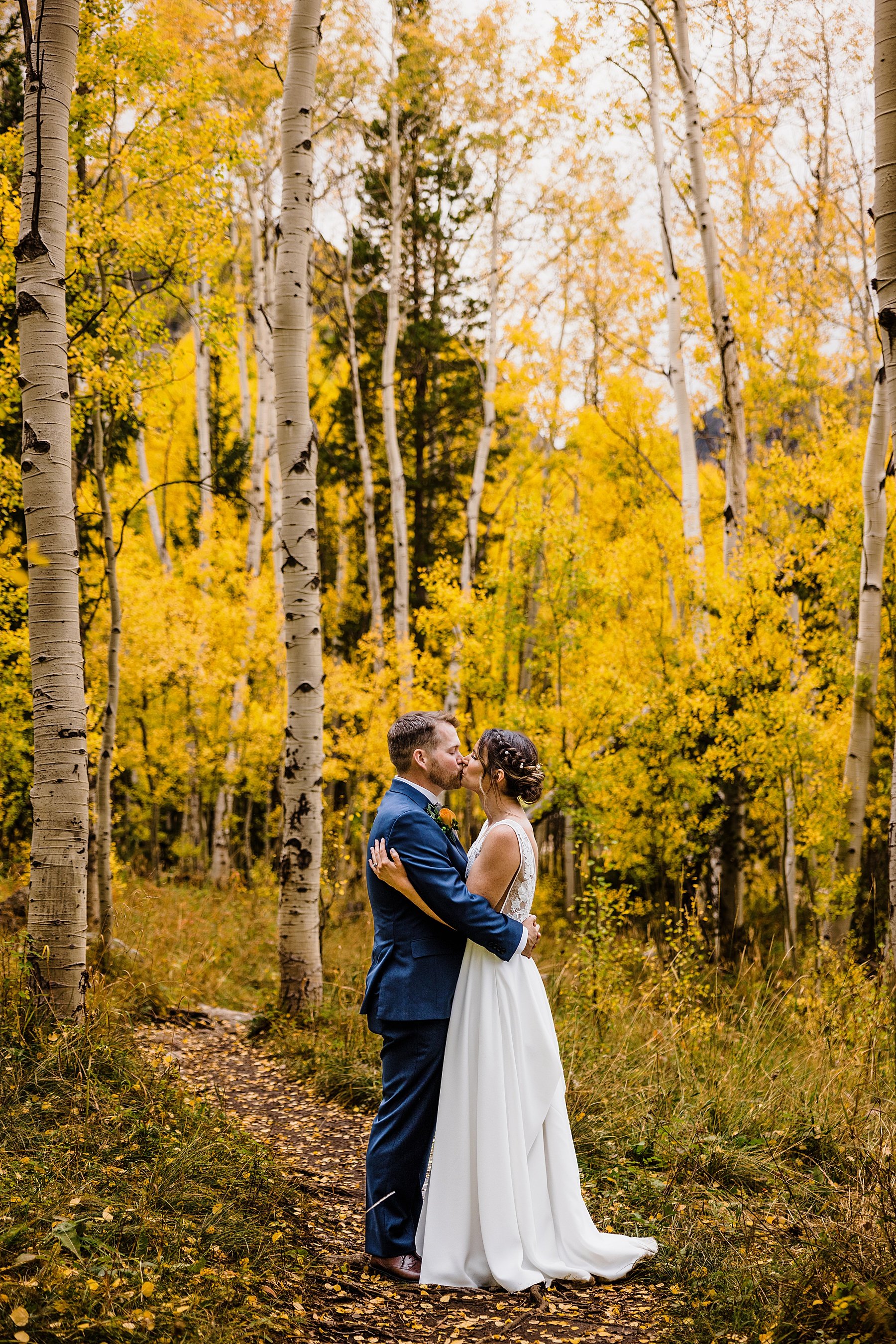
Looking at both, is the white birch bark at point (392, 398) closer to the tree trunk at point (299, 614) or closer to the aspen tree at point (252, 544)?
the aspen tree at point (252, 544)

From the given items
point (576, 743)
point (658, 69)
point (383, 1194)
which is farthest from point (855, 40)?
point (383, 1194)

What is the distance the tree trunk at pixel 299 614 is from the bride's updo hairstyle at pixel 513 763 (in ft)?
9.11

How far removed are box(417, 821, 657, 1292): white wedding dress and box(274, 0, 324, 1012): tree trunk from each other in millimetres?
2958

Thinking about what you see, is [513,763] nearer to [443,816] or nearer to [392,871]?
[443,816]

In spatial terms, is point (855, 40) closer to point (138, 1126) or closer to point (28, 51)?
point (28, 51)

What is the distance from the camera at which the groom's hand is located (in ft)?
11.1

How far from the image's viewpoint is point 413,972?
3301 millimetres

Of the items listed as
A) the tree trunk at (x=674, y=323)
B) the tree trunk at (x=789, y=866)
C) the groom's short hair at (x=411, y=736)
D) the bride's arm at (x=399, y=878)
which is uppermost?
the tree trunk at (x=674, y=323)

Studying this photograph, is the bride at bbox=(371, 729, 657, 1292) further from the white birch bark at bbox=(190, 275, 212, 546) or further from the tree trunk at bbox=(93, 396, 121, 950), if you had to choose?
the white birch bark at bbox=(190, 275, 212, 546)

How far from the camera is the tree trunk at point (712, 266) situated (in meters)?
9.25

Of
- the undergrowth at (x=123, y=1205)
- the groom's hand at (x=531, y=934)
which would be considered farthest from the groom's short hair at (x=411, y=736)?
the undergrowth at (x=123, y=1205)

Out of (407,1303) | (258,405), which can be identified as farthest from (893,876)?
(258,405)

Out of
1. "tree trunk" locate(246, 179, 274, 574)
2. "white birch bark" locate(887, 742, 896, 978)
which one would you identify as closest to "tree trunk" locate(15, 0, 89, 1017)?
"white birch bark" locate(887, 742, 896, 978)

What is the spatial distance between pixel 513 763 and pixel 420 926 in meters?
0.63
